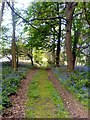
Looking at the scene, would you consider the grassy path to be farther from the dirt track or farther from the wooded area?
the wooded area

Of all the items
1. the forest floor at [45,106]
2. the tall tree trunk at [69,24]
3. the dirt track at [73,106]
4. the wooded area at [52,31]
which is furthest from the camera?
the wooded area at [52,31]

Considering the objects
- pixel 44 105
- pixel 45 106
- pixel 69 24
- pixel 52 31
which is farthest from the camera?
pixel 52 31

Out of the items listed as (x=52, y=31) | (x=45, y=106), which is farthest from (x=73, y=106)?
(x=52, y=31)

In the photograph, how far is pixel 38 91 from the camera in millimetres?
10891

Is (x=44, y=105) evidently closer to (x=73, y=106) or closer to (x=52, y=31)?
(x=73, y=106)

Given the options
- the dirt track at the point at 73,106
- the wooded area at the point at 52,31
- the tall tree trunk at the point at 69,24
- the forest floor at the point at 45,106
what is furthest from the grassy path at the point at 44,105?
the tall tree trunk at the point at 69,24

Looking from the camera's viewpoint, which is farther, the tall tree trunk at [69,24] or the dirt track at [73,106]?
the tall tree trunk at [69,24]

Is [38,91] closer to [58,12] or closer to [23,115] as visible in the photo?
[23,115]

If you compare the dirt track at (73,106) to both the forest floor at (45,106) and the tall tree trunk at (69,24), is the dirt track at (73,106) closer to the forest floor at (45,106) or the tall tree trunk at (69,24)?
the forest floor at (45,106)

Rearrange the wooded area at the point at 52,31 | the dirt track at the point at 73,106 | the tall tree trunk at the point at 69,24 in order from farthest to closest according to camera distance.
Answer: the wooded area at the point at 52,31 < the tall tree trunk at the point at 69,24 < the dirt track at the point at 73,106

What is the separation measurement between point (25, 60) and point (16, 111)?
28.8 meters

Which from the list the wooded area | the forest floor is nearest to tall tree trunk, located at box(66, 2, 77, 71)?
the wooded area

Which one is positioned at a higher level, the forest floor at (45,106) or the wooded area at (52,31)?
the wooded area at (52,31)

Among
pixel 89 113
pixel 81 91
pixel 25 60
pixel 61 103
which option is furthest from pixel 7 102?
pixel 25 60
